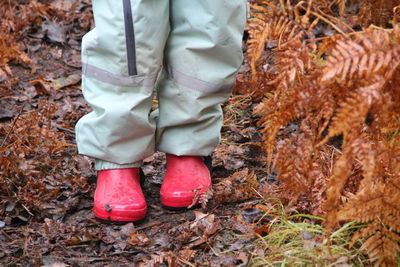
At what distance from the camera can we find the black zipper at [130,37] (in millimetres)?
2086

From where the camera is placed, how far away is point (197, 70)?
7.52ft

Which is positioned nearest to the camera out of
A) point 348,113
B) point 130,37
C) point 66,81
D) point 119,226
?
point 348,113

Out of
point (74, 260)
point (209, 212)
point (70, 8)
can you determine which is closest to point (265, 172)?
point (209, 212)

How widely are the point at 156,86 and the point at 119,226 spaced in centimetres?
60

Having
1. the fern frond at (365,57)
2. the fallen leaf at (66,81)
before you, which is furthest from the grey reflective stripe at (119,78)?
the fallen leaf at (66,81)

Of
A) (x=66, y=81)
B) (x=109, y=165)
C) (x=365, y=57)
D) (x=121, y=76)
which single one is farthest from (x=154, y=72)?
(x=66, y=81)

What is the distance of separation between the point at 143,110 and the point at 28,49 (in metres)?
2.08

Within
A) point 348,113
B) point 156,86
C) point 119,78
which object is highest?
point 348,113

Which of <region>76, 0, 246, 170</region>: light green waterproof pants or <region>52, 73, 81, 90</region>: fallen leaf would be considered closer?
<region>76, 0, 246, 170</region>: light green waterproof pants

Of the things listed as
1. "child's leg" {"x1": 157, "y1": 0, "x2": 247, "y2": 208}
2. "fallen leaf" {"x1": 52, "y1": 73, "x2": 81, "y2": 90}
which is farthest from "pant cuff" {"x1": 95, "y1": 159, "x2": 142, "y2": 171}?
"fallen leaf" {"x1": 52, "y1": 73, "x2": 81, "y2": 90}

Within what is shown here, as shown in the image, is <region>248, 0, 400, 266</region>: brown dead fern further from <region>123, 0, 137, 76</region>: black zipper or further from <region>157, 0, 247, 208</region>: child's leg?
<region>123, 0, 137, 76</region>: black zipper

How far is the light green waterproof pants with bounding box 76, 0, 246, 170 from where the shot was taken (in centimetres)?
214

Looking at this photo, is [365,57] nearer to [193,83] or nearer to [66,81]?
[193,83]

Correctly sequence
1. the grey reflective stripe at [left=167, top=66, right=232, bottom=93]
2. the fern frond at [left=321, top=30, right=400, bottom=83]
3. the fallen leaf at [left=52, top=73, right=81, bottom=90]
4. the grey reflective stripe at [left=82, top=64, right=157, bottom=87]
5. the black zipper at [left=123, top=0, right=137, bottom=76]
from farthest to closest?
the fallen leaf at [left=52, top=73, right=81, bottom=90]
the grey reflective stripe at [left=167, top=66, right=232, bottom=93]
the grey reflective stripe at [left=82, top=64, right=157, bottom=87]
the black zipper at [left=123, top=0, right=137, bottom=76]
the fern frond at [left=321, top=30, right=400, bottom=83]
